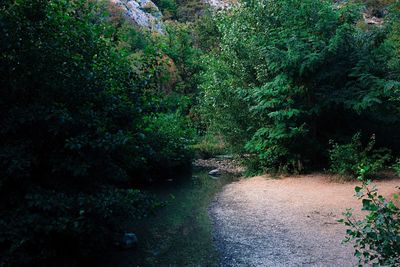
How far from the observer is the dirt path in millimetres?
6848

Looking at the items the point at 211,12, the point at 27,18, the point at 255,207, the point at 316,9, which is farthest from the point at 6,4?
the point at 211,12

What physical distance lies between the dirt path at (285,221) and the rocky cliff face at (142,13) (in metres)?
22.9

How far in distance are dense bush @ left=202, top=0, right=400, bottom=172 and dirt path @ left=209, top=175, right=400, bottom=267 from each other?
5.44 feet

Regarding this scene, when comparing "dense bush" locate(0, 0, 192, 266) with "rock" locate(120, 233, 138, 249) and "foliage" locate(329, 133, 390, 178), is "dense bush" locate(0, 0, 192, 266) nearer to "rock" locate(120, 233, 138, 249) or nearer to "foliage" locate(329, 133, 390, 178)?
"rock" locate(120, 233, 138, 249)

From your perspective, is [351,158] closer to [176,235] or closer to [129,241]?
[176,235]

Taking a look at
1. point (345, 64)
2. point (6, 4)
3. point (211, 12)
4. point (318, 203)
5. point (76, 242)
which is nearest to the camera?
point (6, 4)

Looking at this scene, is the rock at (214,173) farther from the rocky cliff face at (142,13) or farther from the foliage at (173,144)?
the rocky cliff face at (142,13)

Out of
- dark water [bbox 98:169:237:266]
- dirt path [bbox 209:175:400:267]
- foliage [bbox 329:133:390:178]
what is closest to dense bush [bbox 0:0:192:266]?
dark water [bbox 98:169:237:266]

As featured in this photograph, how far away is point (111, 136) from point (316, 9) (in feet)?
37.4

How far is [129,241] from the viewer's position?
25.1ft

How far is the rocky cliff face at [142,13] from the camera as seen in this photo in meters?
31.7

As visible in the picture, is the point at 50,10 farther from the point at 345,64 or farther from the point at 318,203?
the point at 345,64

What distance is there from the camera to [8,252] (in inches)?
181

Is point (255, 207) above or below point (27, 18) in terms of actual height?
below
